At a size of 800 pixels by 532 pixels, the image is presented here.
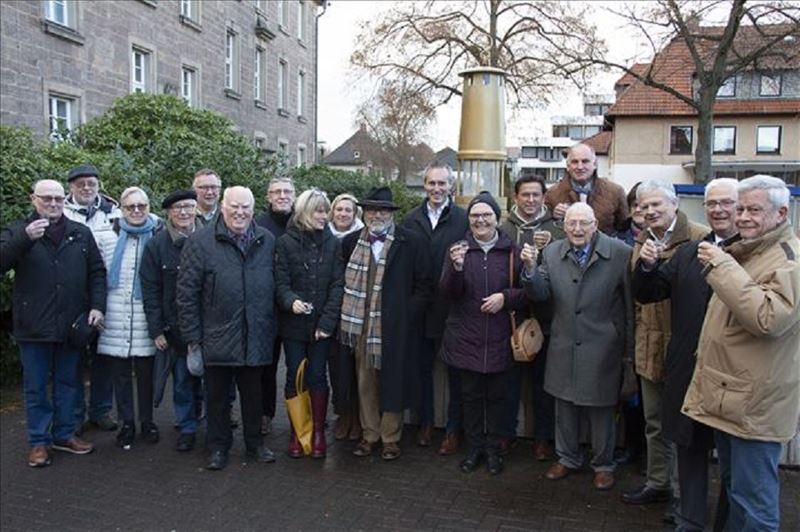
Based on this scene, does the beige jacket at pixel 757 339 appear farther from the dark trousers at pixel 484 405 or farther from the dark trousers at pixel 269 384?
the dark trousers at pixel 269 384

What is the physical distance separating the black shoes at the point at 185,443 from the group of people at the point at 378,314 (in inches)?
0.6

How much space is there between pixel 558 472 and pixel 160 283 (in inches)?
130

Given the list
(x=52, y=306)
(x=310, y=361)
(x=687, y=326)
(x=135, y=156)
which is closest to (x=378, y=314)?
(x=310, y=361)

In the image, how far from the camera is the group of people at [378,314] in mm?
4484

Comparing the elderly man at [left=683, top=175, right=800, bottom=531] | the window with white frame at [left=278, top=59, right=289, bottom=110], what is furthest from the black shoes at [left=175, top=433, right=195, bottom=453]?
the window with white frame at [left=278, top=59, right=289, bottom=110]

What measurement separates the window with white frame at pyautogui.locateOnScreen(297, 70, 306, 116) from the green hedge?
20041mm

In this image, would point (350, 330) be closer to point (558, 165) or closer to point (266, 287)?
point (266, 287)

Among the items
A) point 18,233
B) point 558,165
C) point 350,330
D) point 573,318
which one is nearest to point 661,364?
point 573,318

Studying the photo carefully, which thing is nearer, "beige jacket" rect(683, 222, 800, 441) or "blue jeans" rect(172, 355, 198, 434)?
"beige jacket" rect(683, 222, 800, 441)

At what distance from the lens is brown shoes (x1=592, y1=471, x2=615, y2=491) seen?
4766 millimetres

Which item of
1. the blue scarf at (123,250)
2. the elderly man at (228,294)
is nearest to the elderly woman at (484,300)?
the elderly man at (228,294)

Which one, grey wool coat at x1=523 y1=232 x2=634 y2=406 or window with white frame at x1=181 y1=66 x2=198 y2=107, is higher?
window with white frame at x1=181 y1=66 x2=198 y2=107

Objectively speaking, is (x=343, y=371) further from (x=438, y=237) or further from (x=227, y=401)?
(x=438, y=237)

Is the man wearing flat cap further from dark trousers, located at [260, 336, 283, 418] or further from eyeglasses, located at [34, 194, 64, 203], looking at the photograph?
eyeglasses, located at [34, 194, 64, 203]
